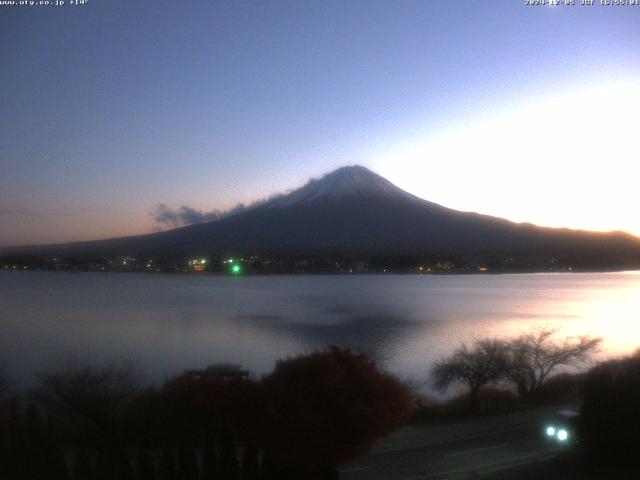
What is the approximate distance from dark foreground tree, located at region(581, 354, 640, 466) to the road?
0.39 meters

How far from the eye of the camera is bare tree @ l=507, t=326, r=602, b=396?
853 cm

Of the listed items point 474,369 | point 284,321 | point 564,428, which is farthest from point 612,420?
point 284,321

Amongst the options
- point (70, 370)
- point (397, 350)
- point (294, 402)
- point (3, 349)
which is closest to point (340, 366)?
point (294, 402)

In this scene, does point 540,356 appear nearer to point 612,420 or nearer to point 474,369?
point 474,369

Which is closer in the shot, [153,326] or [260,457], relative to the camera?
[260,457]

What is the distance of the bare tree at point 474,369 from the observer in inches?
326

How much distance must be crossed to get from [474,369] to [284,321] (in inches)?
342

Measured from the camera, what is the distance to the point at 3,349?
1234cm

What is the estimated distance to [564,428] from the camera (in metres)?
5.11

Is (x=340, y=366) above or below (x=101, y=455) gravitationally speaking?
above

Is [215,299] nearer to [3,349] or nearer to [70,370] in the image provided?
[3,349]

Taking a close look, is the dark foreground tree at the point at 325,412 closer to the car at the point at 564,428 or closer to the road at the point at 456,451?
the road at the point at 456,451

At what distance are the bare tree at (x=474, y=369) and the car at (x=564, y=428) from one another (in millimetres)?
2431

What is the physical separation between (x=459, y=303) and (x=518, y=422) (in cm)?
1578
